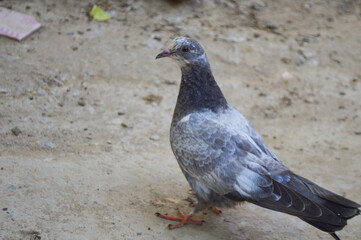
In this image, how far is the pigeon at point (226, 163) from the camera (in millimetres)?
3604

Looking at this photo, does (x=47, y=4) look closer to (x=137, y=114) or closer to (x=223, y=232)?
(x=137, y=114)

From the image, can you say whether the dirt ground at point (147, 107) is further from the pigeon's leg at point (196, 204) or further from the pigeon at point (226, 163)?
the pigeon at point (226, 163)

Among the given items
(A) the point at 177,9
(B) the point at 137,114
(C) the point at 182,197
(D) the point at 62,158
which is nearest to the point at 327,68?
(A) the point at 177,9

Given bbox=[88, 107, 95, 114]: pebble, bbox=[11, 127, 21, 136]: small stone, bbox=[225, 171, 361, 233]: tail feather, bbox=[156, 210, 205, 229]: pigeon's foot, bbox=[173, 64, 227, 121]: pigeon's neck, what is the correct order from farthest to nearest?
bbox=[88, 107, 95, 114]: pebble, bbox=[11, 127, 21, 136]: small stone, bbox=[173, 64, 227, 121]: pigeon's neck, bbox=[156, 210, 205, 229]: pigeon's foot, bbox=[225, 171, 361, 233]: tail feather

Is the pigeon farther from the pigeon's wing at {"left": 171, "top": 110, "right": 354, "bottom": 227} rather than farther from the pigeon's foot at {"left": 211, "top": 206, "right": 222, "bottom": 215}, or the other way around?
the pigeon's foot at {"left": 211, "top": 206, "right": 222, "bottom": 215}

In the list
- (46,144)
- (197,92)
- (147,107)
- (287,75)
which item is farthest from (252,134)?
(287,75)

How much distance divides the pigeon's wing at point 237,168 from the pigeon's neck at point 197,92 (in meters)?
0.11

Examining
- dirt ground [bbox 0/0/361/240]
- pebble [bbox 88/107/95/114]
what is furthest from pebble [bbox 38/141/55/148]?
pebble [bbox 88/107/95/114]

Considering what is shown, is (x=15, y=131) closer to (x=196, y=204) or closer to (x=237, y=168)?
(x=196, y=204)

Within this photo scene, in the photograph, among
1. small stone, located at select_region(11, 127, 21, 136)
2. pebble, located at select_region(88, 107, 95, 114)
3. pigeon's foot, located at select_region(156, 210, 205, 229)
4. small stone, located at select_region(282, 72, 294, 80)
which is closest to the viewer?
pigeon's foot, located at select_region(156, 210, 205, 229)

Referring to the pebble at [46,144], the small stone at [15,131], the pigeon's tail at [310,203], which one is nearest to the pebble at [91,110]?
the pebble at [46,144]

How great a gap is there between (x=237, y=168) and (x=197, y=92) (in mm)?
894

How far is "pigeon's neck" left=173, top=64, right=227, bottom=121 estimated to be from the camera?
4.26 meters

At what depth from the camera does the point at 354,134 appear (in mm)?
6082
